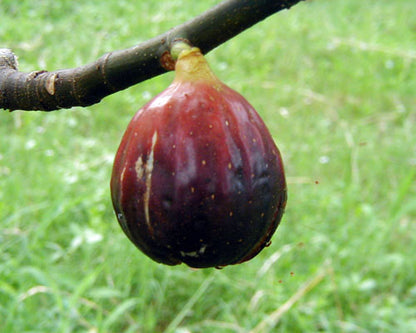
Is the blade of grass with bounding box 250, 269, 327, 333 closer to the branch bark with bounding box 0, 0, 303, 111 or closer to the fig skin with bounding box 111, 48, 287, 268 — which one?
the fig skin with bounding box 111, 48, 287, 268

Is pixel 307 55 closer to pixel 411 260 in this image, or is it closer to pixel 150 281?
pixel 411 260

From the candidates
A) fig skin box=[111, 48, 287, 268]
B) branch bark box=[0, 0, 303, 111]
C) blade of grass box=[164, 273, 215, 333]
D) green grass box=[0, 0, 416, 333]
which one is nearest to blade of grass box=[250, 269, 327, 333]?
green grass box=[0, 0, 416, 333]

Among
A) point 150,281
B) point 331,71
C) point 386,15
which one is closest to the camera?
point 150,281

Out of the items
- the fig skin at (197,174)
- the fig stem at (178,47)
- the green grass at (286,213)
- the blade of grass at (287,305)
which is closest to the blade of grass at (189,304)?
the green grass at (286,213)

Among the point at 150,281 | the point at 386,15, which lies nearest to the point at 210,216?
the point at 150,281

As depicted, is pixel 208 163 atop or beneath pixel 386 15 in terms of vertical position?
atop

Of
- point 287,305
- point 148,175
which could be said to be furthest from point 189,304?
point 148,175

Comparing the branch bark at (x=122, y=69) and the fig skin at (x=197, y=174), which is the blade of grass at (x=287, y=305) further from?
the branch bark at (x=122, y=69)
